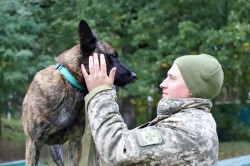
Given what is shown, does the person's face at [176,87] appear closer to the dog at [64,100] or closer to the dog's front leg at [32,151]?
the dog at [64,100]

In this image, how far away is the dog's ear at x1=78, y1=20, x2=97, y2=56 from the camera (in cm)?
349

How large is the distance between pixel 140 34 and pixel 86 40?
7.21 m

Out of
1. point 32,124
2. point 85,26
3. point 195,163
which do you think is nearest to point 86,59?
point 85,26

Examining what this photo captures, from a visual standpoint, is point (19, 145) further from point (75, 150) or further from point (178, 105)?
point (178, 105)

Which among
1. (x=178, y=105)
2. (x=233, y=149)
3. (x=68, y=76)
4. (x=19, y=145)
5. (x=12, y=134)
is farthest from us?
(x=12, y=134)

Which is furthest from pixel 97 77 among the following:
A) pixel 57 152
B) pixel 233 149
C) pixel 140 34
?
pixel 233 149

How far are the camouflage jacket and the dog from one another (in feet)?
4.16

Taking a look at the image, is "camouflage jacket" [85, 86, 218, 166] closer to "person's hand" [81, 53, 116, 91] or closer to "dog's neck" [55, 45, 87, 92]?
"person's hand" [81, 53, 116, 91]

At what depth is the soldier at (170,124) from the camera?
7.43 feet

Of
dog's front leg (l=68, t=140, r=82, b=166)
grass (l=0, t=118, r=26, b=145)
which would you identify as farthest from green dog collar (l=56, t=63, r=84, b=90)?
grass (l=0, t=118, r=26, b=145)

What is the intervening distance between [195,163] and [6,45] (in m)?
7.18

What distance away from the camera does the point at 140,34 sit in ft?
35.3

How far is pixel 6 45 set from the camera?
9.13 metres

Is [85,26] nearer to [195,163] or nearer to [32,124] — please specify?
[32,124]
